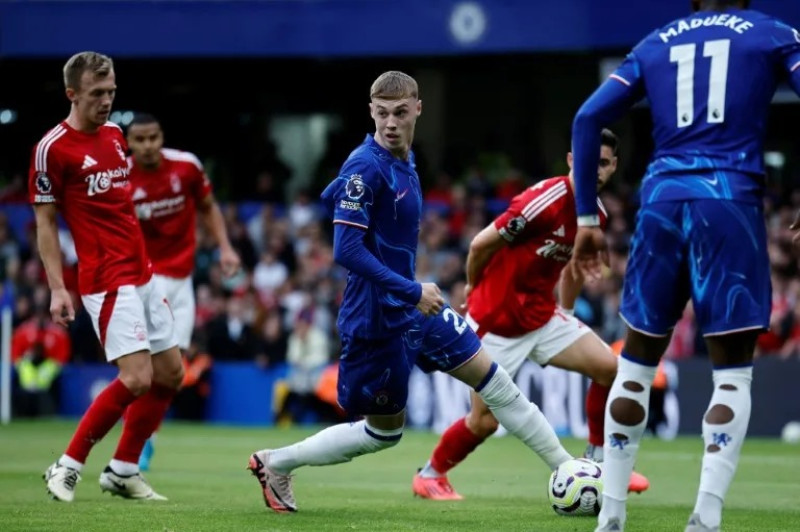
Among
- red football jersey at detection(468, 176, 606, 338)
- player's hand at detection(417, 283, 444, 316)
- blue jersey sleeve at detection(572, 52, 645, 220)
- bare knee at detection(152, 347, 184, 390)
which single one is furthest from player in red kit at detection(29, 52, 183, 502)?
blue jersey sleeve at detection(572, 52, 645, 220)

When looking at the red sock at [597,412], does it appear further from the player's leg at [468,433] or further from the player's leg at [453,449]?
the player's leg at [453,449]

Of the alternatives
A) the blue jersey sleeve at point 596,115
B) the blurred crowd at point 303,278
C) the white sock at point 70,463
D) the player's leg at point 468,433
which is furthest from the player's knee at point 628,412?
the blurred crowd at point 303,278

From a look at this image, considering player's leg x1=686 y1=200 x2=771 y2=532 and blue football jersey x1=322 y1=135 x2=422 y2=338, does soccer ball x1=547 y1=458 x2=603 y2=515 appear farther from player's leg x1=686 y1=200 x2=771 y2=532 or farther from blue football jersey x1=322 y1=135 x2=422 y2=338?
player's leg x1=686 y1=200 x2=771 y2=532

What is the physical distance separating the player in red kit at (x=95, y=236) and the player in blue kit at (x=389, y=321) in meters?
1.57

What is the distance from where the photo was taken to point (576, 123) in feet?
20.3

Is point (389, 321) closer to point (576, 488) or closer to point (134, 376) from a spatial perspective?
point (576, 488)

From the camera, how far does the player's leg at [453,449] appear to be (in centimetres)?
924

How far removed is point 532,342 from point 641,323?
3.52 meters

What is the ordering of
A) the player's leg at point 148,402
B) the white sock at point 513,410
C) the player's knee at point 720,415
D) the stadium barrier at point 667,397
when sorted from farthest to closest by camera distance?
1. the stadium barrier at point 667,397
2. the player's leg at point 148,402
3. the white sock at point 513,410
4. the player's knee at point 720,415

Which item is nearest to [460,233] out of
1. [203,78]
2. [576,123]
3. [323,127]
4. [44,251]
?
[323,127]

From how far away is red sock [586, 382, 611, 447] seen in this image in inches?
366

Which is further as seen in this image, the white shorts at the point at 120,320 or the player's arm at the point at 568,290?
the player's arm at the point at 568,290

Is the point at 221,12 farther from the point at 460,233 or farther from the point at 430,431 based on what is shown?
the point at 430,431

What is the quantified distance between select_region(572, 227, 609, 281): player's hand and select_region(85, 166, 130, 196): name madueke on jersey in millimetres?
3272
